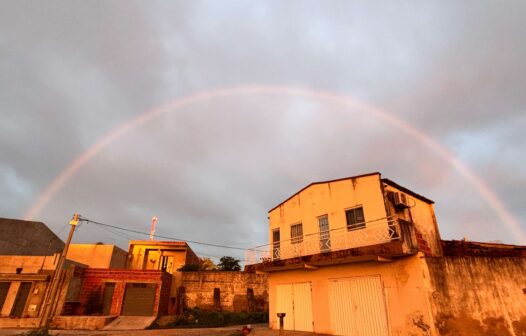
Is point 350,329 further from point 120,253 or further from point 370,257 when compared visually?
point 120,253

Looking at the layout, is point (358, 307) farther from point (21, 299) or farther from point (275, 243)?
point (21, 299)

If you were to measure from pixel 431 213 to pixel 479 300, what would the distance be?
7.98 m

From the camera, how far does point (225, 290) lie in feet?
86.5

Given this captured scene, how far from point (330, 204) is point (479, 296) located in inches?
307

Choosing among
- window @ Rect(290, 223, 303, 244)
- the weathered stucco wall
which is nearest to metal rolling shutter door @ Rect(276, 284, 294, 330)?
window @ Rect(290, 223, 303, 244)

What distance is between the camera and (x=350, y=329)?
13805mm

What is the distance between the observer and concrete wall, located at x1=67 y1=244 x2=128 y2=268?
3169 centimetres

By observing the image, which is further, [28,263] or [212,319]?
[28,263]

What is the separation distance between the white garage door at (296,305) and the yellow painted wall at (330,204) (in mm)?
3138

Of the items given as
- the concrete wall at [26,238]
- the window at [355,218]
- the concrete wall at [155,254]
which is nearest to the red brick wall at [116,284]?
the concrete wall at [155,254]

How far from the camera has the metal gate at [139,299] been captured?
76.0 feet

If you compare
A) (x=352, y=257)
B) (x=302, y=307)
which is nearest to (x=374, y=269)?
(x=352, y=257)

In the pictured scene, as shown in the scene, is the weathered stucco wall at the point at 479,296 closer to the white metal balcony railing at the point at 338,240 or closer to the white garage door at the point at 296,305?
the white metal balcony railing at the point at 338,240

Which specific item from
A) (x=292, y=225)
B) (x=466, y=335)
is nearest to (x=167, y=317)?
(x=292, y=225)
